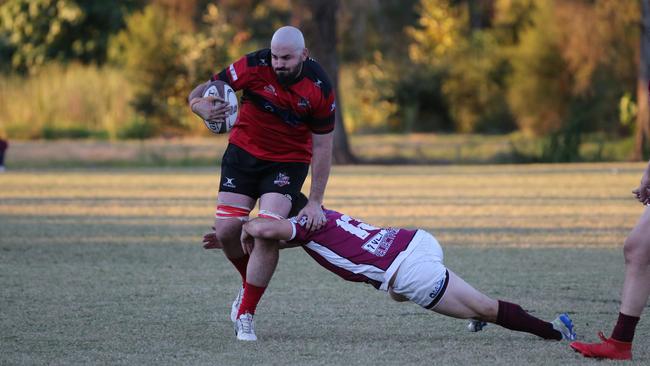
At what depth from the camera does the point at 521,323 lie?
7074 millimetres

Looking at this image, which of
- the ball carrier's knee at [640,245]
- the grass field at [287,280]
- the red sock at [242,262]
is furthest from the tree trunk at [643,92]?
the ball carrier's knee at [640,245]

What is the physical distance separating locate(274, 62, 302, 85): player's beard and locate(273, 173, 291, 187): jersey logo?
2.09 ft

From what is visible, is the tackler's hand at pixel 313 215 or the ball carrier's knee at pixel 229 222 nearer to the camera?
the tackler's hand at pixel 313 215

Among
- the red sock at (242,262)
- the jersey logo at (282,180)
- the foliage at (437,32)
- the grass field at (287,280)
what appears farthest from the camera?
the foliage at (437,32)

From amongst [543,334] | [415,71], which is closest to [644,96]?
[415,71]

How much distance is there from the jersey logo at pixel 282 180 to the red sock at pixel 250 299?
736 millimetres

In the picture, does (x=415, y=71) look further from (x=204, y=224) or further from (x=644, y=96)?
Result: (x=204, y=224)

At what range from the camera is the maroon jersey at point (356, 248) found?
23.5 feet

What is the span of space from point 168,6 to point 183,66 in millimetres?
12809

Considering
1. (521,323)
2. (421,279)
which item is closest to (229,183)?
(421,279)

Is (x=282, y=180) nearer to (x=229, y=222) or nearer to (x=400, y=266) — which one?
(x=229, y=222)

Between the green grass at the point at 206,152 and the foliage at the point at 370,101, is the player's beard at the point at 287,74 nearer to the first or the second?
the green grass at the point at 206,152

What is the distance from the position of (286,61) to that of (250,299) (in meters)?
1.52

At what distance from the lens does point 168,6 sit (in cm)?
5212
